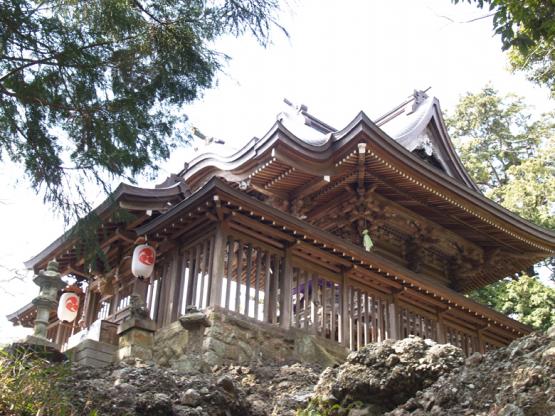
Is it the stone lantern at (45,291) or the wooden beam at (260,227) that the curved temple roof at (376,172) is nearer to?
the stone lantern at (45,291)

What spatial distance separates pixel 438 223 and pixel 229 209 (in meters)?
7.15

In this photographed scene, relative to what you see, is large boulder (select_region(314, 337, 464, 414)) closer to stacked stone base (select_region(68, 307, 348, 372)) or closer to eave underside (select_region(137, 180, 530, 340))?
stacked stone base (select_region(68, 307, 348, 372))

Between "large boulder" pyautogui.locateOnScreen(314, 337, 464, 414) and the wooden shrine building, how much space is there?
11.7 feet

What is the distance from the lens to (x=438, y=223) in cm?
1582

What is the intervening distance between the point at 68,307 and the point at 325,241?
550 cm

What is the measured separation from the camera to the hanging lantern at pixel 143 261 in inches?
446

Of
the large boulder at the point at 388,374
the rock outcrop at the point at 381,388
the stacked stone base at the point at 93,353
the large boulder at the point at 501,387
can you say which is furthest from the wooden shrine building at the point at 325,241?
the large boulder at the point at 501,387

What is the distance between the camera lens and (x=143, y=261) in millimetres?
11352

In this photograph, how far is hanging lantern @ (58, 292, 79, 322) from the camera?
12945mm

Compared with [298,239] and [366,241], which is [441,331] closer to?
[366,241]

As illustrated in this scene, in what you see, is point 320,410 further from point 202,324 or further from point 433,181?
point 433,181

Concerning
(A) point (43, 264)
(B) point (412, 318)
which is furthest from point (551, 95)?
(A) point (43, 264)

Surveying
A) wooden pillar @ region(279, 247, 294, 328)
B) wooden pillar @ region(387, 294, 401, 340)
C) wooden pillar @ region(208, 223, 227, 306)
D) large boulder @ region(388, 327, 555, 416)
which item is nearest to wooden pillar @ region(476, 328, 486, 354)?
wooden pillar @ region(387, 294, 401, 340)

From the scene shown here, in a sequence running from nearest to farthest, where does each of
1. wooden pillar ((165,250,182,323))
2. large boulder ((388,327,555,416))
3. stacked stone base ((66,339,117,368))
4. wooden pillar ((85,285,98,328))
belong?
large boulder ((388,327,555,416)), stacked stone base ((66,339,117,368)), wooden pillar ((165,250,182,323)), wooden pillar ((85,285,98,328))
